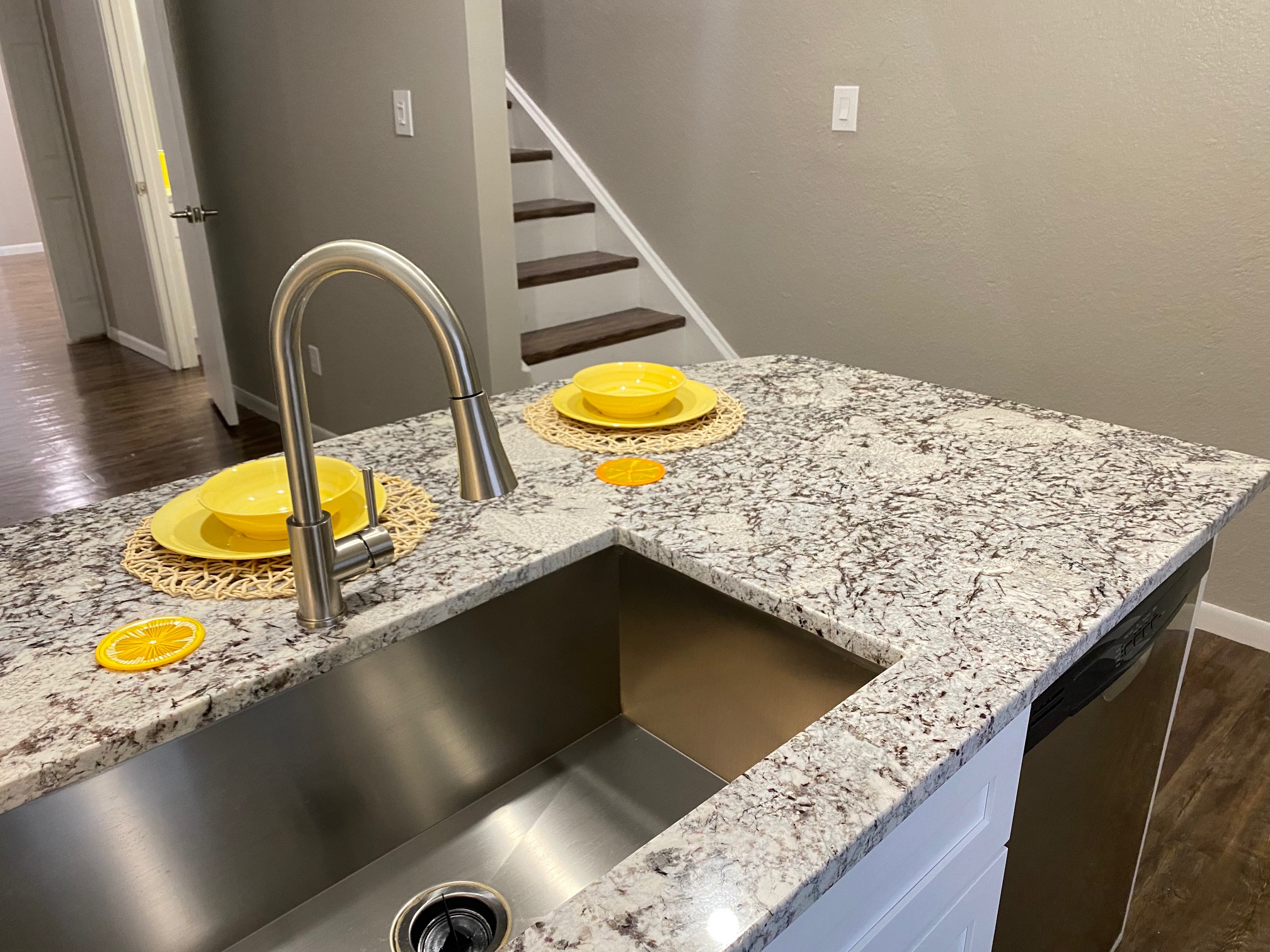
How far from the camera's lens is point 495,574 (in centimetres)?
97

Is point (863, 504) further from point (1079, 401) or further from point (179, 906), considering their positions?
point (1079, 401)

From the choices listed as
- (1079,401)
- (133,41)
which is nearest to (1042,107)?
(1079,401)

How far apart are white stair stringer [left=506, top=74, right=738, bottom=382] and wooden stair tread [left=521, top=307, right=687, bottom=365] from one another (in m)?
0.03

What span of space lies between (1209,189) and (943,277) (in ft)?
2.19

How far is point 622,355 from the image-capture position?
3189mm

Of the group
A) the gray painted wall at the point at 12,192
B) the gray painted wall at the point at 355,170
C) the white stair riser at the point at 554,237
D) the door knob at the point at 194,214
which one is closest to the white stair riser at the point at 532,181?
the white stair riser at the point at 554,237

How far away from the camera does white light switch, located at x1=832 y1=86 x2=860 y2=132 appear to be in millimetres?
2627

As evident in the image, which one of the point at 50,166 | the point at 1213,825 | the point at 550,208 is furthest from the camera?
the point at 50,166

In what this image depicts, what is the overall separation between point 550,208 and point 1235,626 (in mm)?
2437

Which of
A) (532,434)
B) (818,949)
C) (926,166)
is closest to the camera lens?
(818,949)

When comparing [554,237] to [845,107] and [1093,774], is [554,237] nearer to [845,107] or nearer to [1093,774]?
[845,107]

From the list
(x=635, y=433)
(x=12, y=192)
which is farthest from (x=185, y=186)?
(x=12, y=192)

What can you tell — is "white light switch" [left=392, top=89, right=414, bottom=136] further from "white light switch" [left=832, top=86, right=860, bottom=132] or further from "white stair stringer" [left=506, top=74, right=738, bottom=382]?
"white light switch" [left=832, top=86, right=860, bottom=132]

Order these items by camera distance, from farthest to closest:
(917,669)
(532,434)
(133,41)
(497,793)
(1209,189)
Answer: (133,41)
(1209,189)
(532,434)
(497,793)
(917,669)
